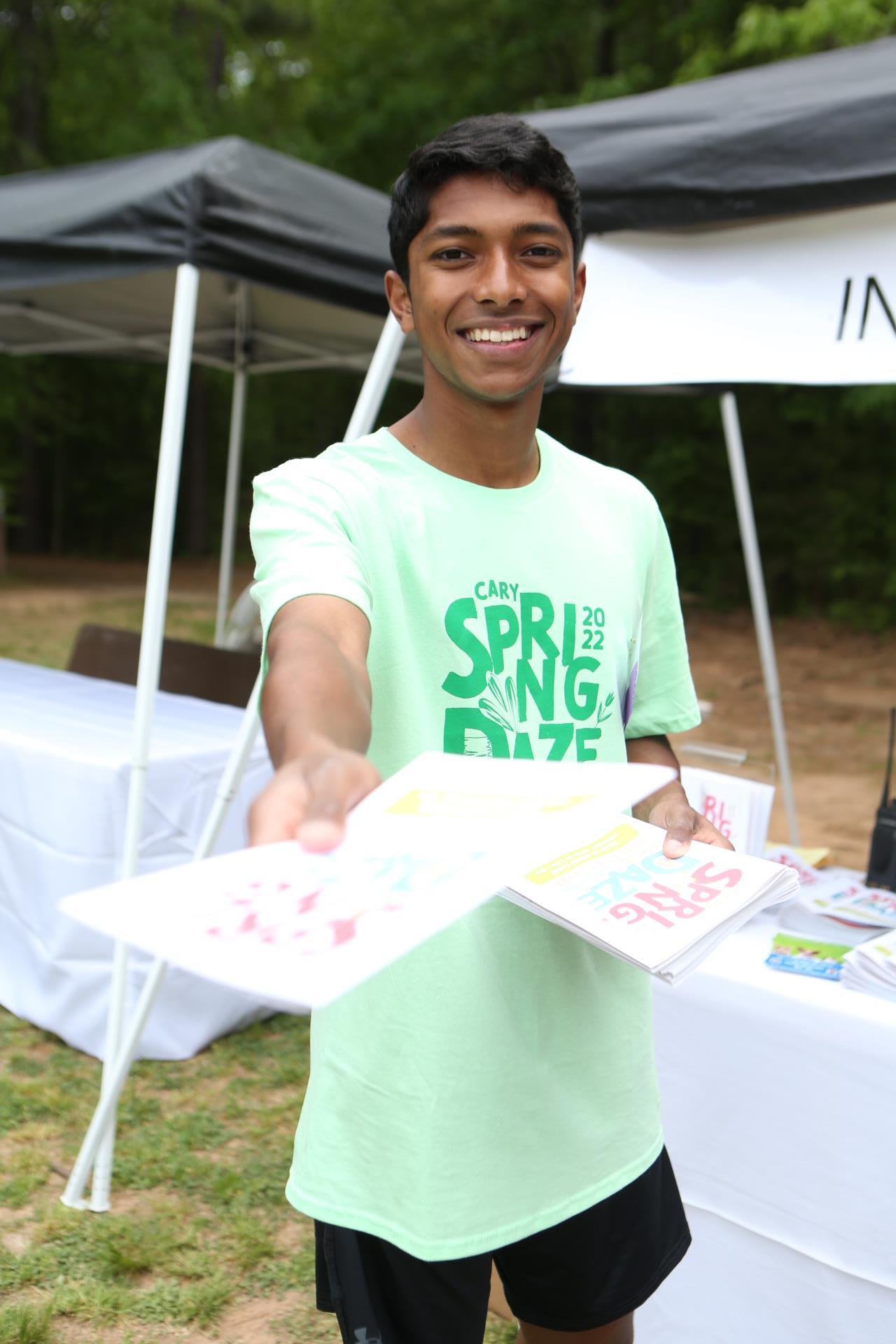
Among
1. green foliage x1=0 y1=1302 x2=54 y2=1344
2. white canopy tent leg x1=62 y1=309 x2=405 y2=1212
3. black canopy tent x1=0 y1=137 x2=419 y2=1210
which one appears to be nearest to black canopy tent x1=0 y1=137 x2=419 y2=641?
black canopy tent x1=0 y1=137 x2=419 y2=1210

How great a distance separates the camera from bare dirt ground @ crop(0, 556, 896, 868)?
6.30 meters

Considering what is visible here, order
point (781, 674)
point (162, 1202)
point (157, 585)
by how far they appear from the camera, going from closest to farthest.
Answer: point (162, 1202) → point (157, 585) → point (781, 674)

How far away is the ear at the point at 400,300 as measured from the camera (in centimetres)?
121

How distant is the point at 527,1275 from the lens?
3.93ft

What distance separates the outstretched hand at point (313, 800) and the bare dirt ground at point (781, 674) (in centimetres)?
379

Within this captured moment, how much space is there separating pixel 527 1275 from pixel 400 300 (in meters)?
1.07

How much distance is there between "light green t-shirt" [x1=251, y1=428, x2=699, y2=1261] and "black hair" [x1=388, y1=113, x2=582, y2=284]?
24 centimetres

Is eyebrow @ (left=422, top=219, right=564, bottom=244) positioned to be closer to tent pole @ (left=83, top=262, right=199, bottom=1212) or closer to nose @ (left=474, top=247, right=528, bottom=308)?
nose @ (left=474, top=247, right=528, bottom=308)

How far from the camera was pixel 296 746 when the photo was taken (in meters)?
0.70

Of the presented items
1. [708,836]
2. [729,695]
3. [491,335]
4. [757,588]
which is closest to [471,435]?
[491,335]

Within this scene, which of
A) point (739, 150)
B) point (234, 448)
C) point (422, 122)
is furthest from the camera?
point (422, 122)

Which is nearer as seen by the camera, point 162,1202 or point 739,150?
point 739,150

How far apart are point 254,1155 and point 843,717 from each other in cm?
700

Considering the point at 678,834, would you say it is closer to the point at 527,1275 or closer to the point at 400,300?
the point at 527,1275
